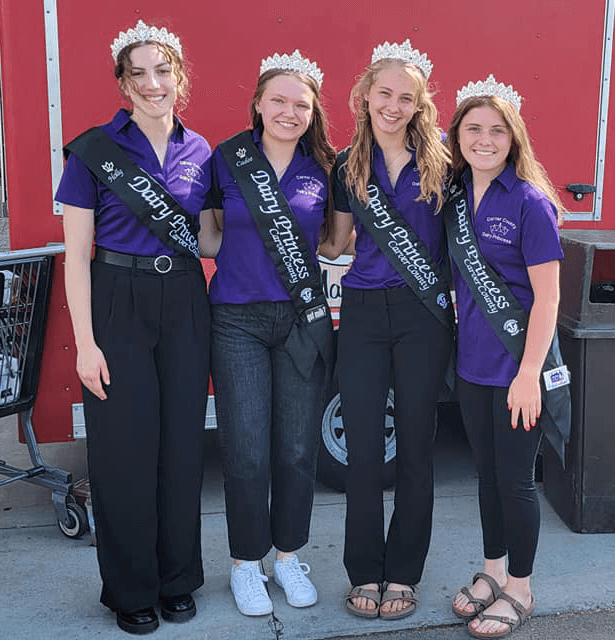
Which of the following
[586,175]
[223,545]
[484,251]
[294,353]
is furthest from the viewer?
[586,175]

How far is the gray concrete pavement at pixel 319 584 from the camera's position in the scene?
117 inches

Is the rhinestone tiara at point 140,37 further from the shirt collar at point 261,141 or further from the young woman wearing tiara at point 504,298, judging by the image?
the young woman wearing tiara at point 504,298

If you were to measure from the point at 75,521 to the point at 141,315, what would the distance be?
145 centimetres

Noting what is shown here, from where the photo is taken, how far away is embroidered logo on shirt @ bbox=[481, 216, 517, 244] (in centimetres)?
269

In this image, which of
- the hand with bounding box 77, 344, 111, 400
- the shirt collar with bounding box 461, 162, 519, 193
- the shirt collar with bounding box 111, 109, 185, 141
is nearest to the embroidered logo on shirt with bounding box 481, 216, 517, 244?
the shirt collar with bounding box 461, 162, 519, 193

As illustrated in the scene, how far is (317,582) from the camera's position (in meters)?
3.32

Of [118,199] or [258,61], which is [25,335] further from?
[258,61]

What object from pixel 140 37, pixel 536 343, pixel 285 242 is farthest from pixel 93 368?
pixel 536 343

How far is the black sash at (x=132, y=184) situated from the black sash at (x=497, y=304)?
93 cm

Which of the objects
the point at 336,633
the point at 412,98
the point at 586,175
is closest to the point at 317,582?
the point at 336,633

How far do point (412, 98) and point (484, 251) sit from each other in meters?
0.57

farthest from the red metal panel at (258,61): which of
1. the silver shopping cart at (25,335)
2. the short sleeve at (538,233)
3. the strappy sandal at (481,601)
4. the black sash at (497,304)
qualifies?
the strappy sandal at (481,601)

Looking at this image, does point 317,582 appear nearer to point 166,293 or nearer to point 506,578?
point 506,578

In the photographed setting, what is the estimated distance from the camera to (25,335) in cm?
354
